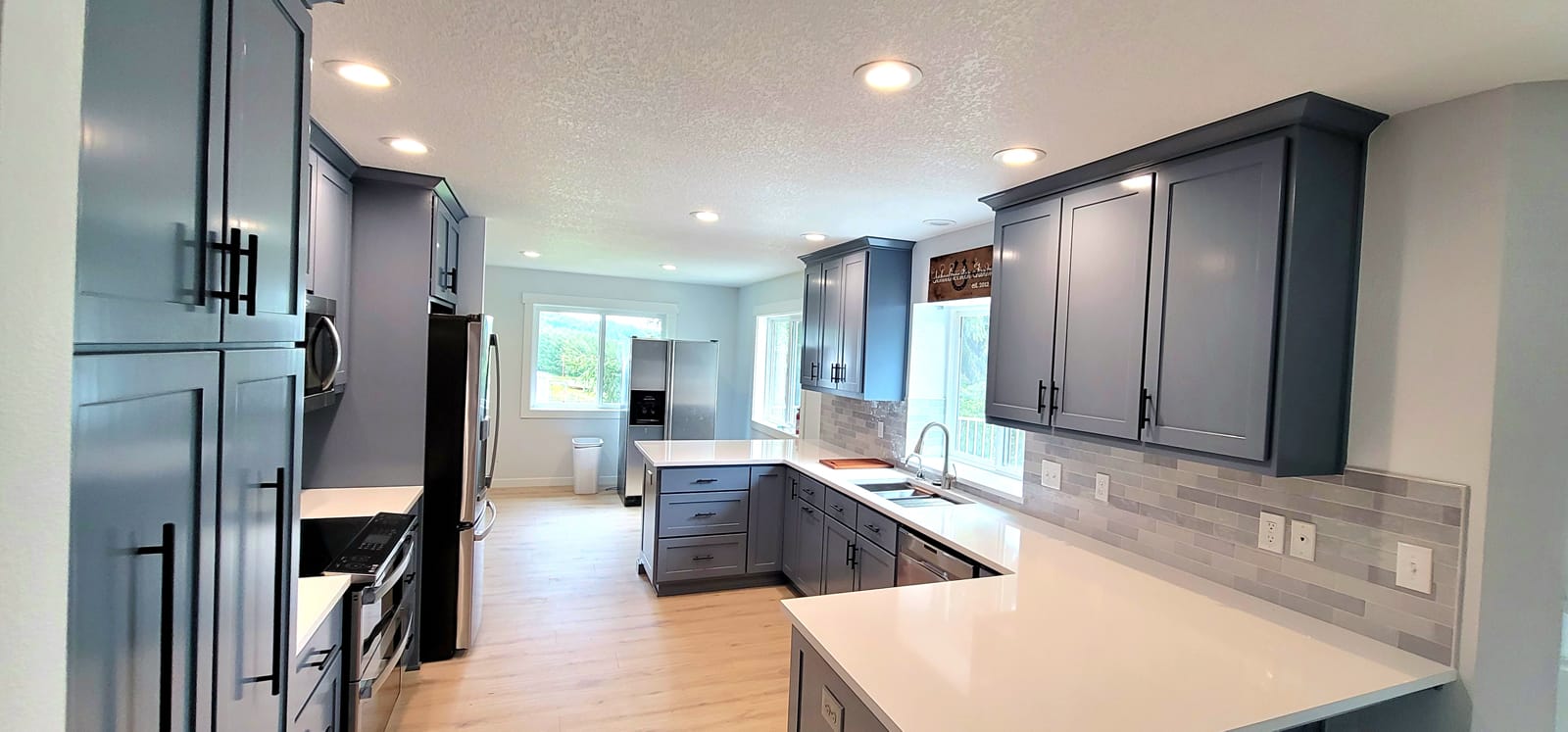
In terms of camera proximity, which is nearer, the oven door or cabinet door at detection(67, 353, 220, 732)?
cabinet door at detection(67, 353, 220, 732)

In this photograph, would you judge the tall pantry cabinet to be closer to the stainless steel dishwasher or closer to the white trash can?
the stainless steel dishwasher

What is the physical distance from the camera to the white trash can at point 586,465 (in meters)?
6.37

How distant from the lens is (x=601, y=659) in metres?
3.13

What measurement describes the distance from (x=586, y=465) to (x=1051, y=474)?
4749mm

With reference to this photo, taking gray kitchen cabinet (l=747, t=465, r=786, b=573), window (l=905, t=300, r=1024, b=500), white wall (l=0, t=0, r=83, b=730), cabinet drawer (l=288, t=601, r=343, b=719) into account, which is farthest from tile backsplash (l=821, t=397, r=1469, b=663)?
cabinet drawer (l=288, t=601, r=343, b=719)

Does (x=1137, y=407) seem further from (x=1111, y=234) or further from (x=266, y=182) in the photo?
(x=266, y=182)

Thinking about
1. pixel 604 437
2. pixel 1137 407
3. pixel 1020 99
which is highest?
pixel 1020 99

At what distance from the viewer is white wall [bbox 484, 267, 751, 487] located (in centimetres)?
642

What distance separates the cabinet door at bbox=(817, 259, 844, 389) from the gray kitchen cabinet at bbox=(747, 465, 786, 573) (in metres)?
0.73

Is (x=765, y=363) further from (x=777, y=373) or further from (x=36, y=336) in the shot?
(x=36, y=336)

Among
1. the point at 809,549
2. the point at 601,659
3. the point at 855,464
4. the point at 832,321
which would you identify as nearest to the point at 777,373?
the point at 832,321

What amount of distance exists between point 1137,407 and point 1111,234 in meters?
0.60

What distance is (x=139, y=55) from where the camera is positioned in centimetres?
73

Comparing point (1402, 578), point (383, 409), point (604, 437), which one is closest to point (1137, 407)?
point (1402, 578)
